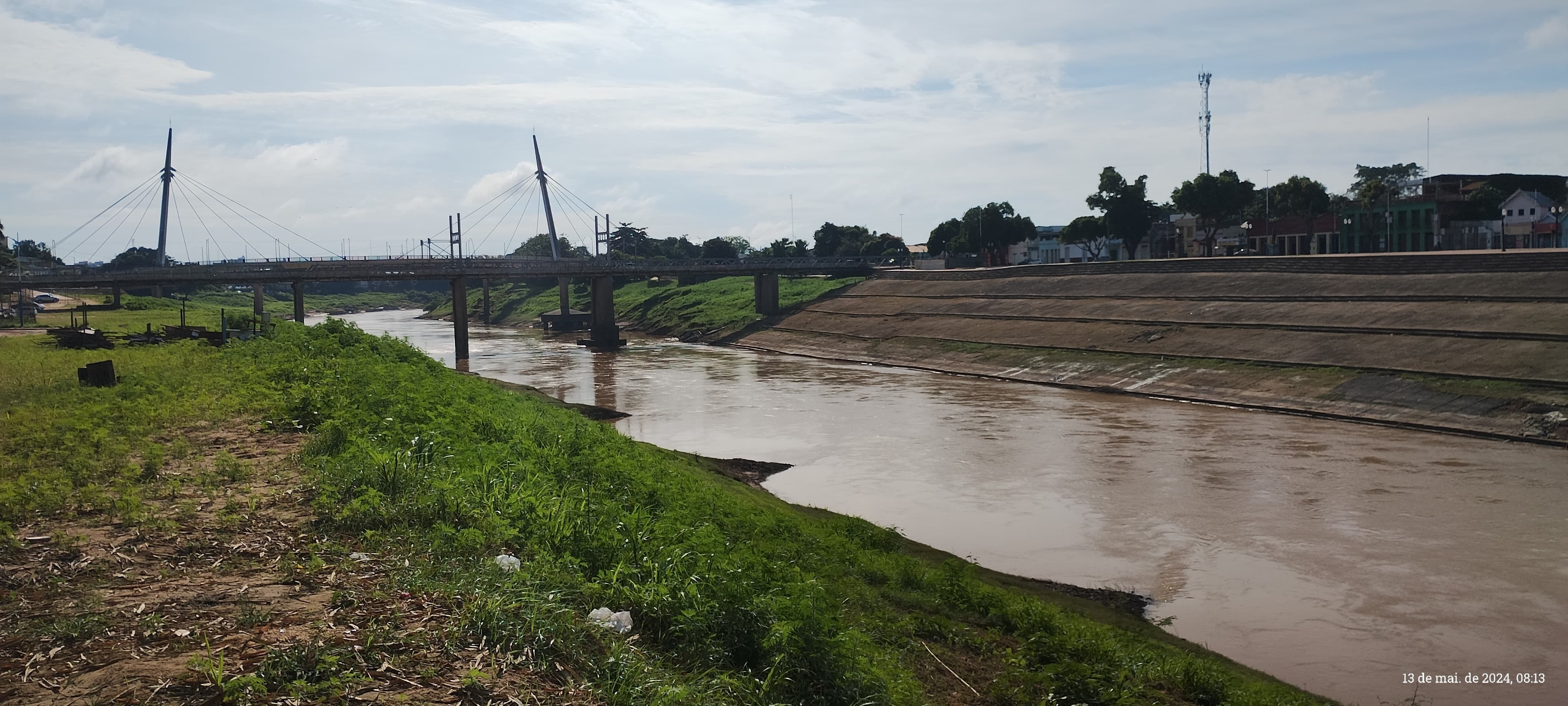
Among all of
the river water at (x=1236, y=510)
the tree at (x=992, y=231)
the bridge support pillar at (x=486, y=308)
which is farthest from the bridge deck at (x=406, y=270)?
the river water at (x=1236, y=510)

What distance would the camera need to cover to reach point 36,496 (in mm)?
14547

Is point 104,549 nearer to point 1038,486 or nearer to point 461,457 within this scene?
point 461,457

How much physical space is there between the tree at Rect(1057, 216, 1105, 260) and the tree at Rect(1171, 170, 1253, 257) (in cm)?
1304

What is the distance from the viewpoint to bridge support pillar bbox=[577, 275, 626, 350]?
101 m

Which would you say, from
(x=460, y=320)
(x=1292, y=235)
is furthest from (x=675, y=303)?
(x=1292, y=235)

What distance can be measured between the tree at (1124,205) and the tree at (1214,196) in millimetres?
7039

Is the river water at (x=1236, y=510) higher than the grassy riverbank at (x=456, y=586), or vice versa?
the grassy riverbank at (x=456, y=586)

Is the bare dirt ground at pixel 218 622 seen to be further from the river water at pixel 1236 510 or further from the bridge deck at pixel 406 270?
the bridge deck at pixel 406 270

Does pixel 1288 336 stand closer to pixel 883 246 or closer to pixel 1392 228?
pixel 1392 228

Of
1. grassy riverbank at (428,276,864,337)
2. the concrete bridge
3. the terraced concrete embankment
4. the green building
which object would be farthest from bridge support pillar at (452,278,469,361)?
the green building

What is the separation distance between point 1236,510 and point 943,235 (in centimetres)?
12406

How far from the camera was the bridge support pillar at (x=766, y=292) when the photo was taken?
11306 cm

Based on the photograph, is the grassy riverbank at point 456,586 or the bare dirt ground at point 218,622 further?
the grassy riverbank at point 456,586

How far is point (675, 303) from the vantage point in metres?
130
